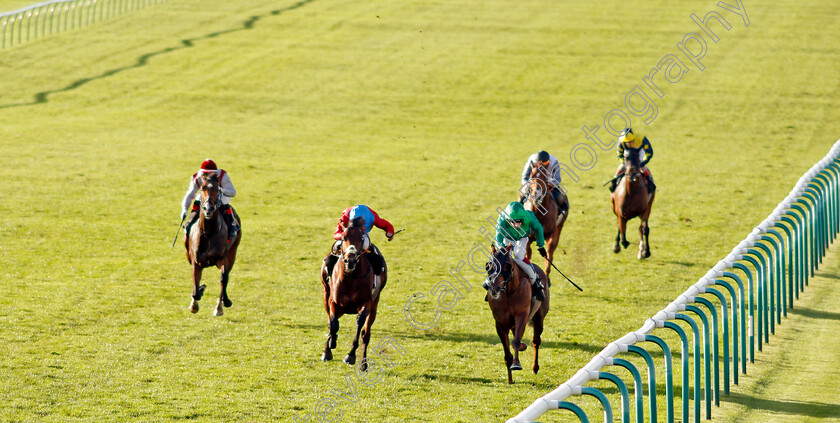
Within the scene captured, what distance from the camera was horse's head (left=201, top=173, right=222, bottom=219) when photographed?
10.6m

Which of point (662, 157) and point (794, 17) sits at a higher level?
point (794, 17)

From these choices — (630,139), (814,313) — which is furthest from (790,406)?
(630,139)

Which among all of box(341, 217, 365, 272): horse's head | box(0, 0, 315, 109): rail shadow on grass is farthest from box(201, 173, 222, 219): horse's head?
box(0, 0, 315, 109): rail shadow on grass

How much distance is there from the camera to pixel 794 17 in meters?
42.0

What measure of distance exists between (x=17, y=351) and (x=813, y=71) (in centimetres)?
3099

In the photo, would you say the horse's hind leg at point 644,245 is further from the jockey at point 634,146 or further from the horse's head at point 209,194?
the horse's head at point 209,194

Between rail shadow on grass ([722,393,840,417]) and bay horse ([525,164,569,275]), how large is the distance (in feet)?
12.6

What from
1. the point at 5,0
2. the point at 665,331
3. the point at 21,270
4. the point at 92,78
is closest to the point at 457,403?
the point at 665,331

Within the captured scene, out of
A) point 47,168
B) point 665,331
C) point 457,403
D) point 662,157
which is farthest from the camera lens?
point 662,157

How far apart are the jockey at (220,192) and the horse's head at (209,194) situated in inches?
9.8

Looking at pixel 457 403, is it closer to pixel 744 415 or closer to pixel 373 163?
pixel 744 415

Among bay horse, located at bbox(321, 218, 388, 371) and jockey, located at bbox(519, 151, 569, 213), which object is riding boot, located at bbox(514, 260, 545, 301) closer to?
bay horse, located at bbox(321, 218, 388, 371)

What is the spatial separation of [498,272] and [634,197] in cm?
658

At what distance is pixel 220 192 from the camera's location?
36.7ft
